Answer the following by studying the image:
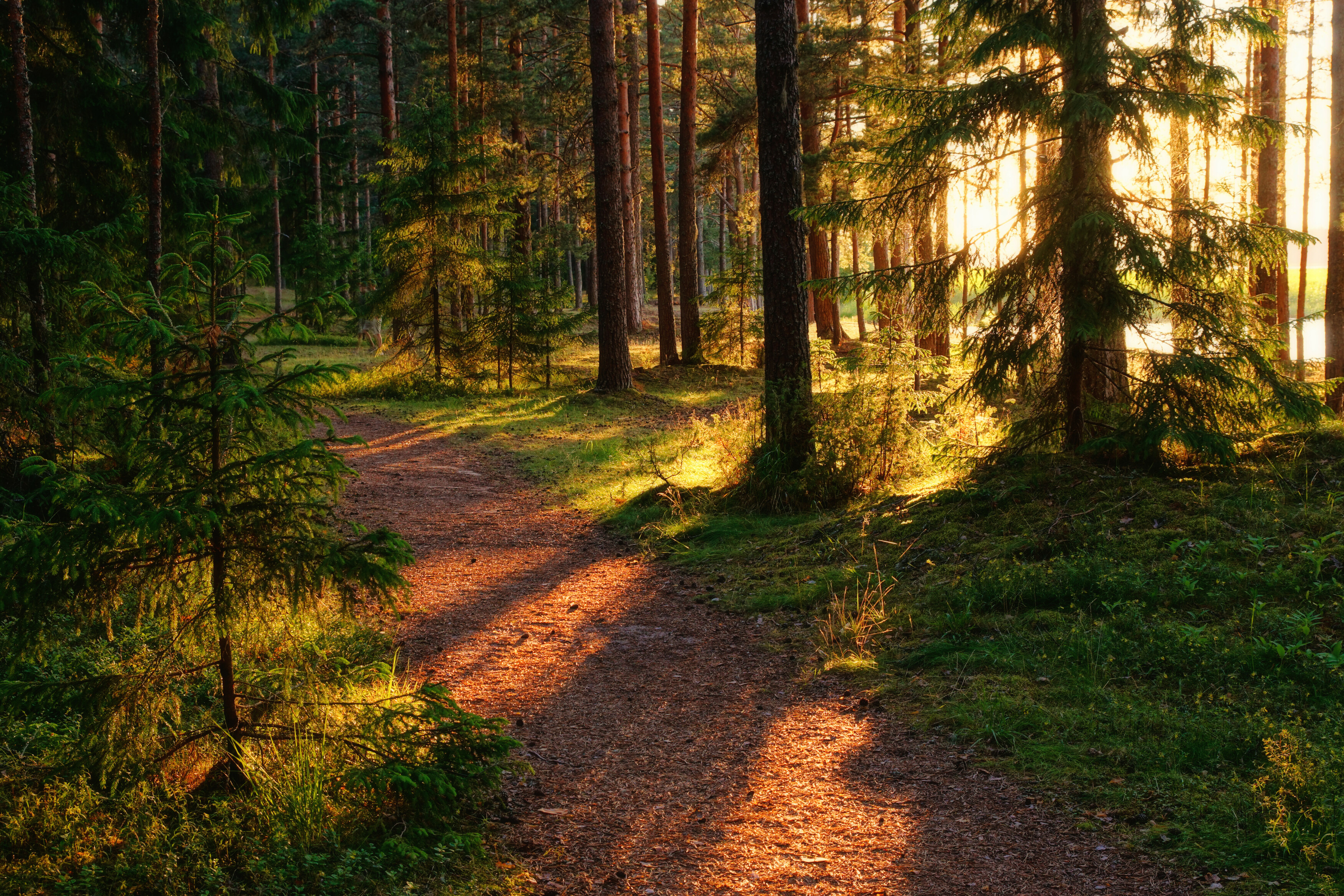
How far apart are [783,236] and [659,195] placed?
42.3ft

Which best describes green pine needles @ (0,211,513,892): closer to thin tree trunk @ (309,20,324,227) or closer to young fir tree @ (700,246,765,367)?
young fir tree @ (700,246,765,367)

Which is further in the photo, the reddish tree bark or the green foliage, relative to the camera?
the reddish tree bark

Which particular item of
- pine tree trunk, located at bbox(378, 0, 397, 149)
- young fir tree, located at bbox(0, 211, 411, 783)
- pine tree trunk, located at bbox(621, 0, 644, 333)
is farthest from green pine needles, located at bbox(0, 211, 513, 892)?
pine tree trunk, located at bbox(378, 0, 397, 149)

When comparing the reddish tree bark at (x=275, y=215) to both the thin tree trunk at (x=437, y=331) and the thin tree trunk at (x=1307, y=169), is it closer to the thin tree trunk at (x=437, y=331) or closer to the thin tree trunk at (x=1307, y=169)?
the thin tree trunk at (x=437, y=331)

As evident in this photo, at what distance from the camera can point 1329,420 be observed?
716 cm

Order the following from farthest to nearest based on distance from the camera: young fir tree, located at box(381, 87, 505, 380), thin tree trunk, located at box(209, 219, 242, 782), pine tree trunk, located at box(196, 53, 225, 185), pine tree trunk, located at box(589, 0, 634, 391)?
young fir tree, located at box(381, 87, 505, 380) → pine tree trunk, located at box(196, 53, 225, 185) → pine tree trunk, located at box(589, 0, 634, 391) → thin tree trunk, located at box(209, 219, 242, 782)

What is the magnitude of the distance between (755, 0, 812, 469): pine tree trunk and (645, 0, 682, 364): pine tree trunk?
12.0 metres

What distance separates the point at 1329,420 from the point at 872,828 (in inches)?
234

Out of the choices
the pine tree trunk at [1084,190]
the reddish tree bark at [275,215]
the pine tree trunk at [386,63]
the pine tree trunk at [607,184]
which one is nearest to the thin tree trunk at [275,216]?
the reddish tree bark at [275,215]

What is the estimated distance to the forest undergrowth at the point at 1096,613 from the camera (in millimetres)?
3756

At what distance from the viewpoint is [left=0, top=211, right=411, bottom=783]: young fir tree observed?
128 inches

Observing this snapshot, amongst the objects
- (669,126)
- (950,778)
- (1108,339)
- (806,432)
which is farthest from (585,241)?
(950,778)

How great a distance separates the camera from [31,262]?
6.91 m

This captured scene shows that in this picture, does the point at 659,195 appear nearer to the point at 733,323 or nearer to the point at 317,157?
the point at 733,323
